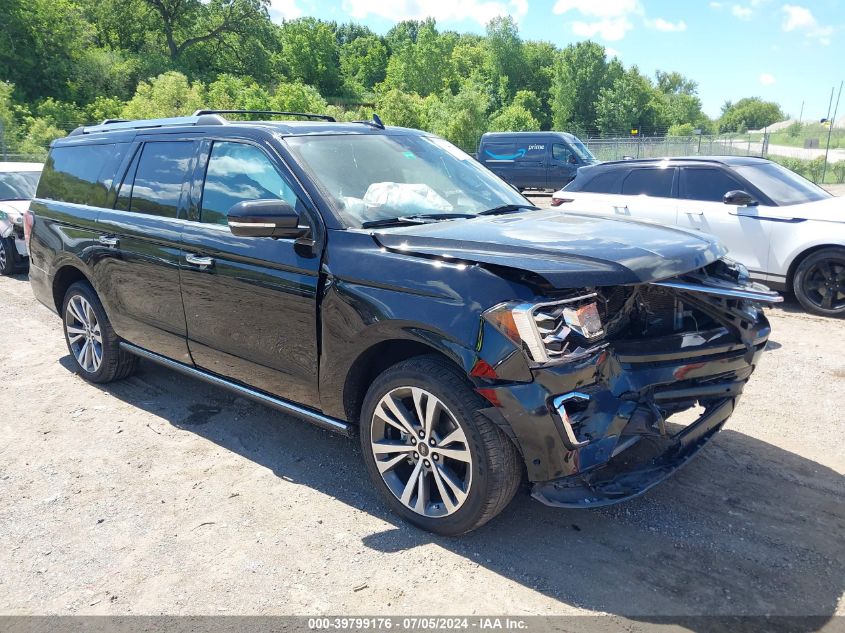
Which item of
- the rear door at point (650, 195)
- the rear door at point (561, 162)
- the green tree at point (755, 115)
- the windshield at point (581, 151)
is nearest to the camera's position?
the rear door at point (650, 195)

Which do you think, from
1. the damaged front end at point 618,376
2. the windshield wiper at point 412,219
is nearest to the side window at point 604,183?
the windshield wiper at point 412,219

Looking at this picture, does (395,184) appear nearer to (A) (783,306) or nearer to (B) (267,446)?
(B) (267,446)

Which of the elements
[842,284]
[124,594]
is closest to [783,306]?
[842,284]

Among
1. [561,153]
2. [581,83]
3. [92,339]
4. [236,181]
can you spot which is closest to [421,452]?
[236,181]

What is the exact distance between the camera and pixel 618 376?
2850 mm

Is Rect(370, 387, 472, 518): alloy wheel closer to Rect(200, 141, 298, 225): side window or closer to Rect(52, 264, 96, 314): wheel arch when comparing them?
Rect(200, 141, 298, 225): side window

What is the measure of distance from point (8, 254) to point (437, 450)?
9548 mm

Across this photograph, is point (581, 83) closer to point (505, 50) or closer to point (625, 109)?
point (625, 109)

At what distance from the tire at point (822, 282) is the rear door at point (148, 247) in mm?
6494

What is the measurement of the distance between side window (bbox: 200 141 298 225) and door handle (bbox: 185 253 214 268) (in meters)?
0.23

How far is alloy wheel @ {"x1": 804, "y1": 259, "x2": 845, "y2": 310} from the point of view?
710cm

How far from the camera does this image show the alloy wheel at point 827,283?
7098 millimetres

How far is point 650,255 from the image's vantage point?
296 centimetres

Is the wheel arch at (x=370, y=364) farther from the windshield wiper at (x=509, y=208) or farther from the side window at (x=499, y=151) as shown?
the side window at (x=499, y=151)
